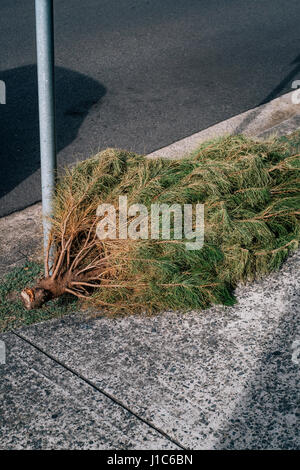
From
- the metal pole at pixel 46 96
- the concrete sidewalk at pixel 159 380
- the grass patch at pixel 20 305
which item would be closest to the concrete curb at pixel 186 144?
the grass patch at pixel 20 305

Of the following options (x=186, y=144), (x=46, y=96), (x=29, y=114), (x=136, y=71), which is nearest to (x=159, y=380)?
(x=46, y=96)

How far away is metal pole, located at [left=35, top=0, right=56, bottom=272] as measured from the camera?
115 inches

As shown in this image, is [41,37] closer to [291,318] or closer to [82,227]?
[82,227]

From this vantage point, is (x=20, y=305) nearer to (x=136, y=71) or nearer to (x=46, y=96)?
(x=46, y=96)

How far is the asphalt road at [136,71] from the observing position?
17.2ft

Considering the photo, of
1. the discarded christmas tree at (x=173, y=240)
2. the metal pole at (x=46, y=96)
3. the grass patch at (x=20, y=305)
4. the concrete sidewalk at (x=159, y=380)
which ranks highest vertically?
the metal pole at (x=46, y=96)

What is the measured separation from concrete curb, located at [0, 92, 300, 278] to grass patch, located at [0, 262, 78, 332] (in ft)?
0.46

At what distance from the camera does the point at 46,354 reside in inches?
112

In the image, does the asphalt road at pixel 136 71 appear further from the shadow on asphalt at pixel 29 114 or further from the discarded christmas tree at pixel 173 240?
the discarded christmas tree at pixel 173 240

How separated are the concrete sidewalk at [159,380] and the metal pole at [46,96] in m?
0.78

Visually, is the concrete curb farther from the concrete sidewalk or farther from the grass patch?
the concrete sidewalk

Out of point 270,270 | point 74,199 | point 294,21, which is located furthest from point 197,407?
point 294,21

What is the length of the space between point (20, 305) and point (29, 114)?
290 centimetres

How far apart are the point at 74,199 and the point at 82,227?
201mm
